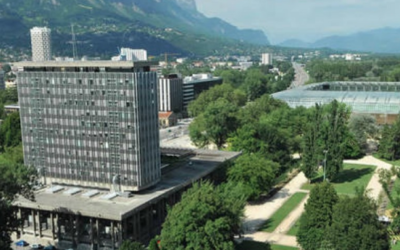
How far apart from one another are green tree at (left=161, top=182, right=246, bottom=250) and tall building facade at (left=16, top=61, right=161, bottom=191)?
14.1 meters

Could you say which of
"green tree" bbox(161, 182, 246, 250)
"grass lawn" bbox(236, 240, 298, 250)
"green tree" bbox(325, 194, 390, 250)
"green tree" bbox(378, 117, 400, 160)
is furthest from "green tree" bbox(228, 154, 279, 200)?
→ "green tree" bbox(378, 117, 400, 160)

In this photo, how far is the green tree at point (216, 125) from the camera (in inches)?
3632

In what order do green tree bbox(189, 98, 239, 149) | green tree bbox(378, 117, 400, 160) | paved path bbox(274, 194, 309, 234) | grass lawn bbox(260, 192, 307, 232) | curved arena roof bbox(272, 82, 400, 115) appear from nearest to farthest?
paved path bbox(274, 194, 309, 234) < grass lawn bbox(260, 192, 307, 232) < green tree bbox(378, 117, 400, 160) < green tree bbox(189, 98, 239, 149) < curved arena roof bbox(272, 82, 400, 115)

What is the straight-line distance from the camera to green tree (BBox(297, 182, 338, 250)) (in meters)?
46.7

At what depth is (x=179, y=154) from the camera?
81.1m

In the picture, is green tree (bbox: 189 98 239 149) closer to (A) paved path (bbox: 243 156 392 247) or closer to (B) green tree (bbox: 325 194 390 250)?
(A) paved path (bbox: 243 156 392 247)

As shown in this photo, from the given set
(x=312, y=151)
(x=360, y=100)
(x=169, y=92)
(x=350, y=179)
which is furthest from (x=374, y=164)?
(x=169, y=92)

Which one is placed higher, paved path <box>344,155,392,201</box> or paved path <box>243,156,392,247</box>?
paved path <box>344,155,392,201</box>

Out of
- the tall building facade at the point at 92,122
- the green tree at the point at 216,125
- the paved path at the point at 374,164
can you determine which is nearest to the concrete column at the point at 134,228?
the tall building facade at the point at 92,122

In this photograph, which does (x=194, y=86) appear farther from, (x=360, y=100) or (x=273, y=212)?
(x=273, y=212)

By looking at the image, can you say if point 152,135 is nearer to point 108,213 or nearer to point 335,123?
point 108,213

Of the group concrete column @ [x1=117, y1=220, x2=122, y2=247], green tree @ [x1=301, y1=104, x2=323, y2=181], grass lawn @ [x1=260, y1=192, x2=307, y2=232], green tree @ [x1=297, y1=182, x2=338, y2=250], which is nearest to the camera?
green tree @ [x1=297, y1=182, x2=338, y2=250]

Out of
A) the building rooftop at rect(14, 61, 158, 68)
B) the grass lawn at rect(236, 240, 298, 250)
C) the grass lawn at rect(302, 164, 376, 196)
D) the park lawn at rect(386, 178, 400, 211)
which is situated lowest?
the grass lawn at rect(236, 240, 298, 250)

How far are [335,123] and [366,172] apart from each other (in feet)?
45.8
